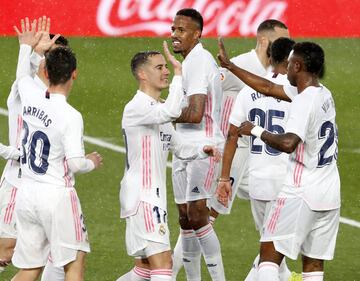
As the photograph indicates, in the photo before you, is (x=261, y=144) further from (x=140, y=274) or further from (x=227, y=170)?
(x=140, y=274)

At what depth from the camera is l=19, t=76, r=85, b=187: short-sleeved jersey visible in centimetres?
A: 1111

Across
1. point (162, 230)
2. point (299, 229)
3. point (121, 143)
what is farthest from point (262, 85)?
point (121, 143)

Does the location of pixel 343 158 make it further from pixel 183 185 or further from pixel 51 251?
pixel 51 251

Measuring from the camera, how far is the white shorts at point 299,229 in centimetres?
1136

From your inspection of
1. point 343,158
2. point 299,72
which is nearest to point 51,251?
point 299,72

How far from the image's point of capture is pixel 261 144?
1294 cm

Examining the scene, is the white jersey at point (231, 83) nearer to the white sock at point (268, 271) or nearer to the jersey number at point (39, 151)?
the white sock at point (268, 271)

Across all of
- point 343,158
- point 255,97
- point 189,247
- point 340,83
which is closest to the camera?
point 255,97

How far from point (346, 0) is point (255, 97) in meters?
11.9

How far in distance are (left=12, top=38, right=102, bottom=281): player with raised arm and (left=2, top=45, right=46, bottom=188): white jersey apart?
1.79 ft

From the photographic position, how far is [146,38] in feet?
80.6

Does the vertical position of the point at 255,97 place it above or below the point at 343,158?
above

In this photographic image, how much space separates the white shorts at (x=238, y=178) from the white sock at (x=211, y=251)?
0.86 m

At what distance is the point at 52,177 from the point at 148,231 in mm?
1000
